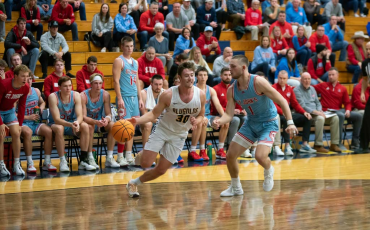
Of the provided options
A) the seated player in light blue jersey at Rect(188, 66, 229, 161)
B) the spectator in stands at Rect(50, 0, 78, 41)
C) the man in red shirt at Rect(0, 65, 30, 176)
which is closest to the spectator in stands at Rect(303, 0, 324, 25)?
the seated player in light blue jersey at Rect(188, 66, 229, 161)

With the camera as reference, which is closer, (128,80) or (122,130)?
(122,130)

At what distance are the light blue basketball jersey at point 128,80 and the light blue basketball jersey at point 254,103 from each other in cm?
310

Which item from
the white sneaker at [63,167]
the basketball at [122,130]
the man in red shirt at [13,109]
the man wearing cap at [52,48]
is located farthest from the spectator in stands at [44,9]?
the basketball at [122,130]

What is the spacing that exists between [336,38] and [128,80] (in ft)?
25.1

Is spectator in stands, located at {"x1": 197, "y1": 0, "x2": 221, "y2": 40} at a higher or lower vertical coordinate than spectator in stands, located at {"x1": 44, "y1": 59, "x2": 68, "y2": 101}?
higher

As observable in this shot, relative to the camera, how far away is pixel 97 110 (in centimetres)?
920

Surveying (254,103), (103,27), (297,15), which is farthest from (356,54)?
(254,103)

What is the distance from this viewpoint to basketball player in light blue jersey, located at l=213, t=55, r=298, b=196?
6324 mm


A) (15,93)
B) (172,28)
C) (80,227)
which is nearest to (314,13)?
(172,28)

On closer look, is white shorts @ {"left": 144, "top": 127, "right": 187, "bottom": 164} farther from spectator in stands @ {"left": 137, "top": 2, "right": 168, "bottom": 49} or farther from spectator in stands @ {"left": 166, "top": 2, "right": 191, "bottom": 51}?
spectator in stands @ {"left": 166, "top": 2, "right": 191, "bottom": 51}

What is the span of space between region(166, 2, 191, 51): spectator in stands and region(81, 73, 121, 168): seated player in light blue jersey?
3.93 meters

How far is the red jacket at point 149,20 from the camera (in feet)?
41.0

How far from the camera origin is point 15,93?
8336mm

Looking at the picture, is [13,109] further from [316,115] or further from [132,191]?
[316,115]
